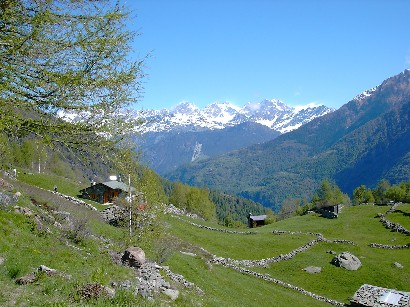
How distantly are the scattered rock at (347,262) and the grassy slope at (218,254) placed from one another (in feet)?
3.13

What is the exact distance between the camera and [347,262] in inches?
1913

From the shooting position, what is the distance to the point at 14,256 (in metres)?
16.8

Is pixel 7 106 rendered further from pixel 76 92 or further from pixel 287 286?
pixel 287 286

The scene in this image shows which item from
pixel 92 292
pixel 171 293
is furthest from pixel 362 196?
pixel 92 292

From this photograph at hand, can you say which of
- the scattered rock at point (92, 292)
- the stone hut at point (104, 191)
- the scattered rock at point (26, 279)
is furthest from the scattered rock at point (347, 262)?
the scattered rock at point (26, 279)

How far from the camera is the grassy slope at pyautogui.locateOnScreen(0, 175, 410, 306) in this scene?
1537cm

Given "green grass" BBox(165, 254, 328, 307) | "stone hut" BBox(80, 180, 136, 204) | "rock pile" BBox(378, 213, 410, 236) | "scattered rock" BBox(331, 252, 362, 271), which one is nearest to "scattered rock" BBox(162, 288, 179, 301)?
"green grass" BBox(165, 254, 328, 307)

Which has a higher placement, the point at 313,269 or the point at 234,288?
the point at 234,288

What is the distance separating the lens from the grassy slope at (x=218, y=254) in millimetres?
15367

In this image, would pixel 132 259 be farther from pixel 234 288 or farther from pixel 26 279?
pixel 234 288

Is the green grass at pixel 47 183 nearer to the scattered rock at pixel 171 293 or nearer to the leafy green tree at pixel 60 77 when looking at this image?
the scattered rock at pixel 171 293

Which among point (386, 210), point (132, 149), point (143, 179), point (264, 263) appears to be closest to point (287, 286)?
point (264, 263)

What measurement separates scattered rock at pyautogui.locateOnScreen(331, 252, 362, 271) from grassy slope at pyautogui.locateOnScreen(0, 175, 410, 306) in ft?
3.13

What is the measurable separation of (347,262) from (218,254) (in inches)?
662
